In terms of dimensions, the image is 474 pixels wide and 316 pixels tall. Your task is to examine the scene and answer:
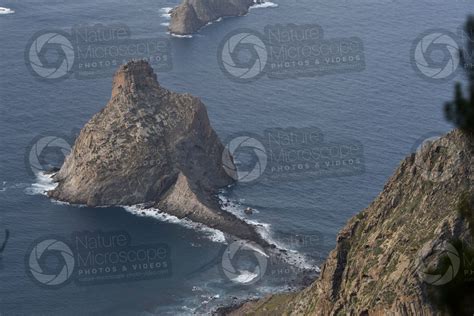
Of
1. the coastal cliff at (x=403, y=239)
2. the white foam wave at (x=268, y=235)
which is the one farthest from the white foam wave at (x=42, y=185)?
the coastal cliff at (x=403, y=239)

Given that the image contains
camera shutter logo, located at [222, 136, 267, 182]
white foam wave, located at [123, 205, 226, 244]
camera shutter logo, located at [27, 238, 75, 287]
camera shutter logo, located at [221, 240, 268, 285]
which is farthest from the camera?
camera shutter logo, located at [222, 136, 267, 182]

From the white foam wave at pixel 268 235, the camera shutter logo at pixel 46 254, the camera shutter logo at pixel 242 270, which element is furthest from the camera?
the white foam wave at pixel 268 235

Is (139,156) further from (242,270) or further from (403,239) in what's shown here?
(403,239)

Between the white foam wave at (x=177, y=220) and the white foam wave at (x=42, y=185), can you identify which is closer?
the white foam wave at (x=177, y=220)

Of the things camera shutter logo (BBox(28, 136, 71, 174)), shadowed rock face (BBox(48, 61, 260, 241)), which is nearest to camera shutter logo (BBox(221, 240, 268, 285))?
shadowed rock face (BBox(48, 61, 260, 241))

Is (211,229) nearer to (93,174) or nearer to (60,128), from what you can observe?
(93,174)

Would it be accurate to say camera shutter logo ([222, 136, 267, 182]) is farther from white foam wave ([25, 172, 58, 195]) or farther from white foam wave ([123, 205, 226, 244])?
white foam wave ([25, 172, 58, 195])

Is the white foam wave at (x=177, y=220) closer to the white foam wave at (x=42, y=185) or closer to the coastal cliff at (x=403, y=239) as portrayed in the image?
the white foam wave at (x=42, y=185)

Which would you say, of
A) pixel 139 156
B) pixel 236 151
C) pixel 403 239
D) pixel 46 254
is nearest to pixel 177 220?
pixel 139 156

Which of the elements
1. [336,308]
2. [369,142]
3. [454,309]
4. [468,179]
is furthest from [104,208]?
[454,309]
